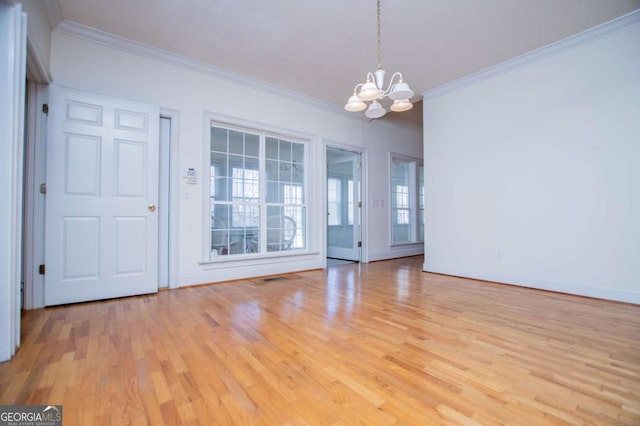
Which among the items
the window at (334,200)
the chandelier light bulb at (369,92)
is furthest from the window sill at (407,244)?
the chandelier light bulb at (369,92)

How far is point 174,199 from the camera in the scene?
11.4ft

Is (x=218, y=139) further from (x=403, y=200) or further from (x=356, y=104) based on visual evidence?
(x=403, y=200)

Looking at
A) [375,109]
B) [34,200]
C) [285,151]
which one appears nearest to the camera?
[375,109]

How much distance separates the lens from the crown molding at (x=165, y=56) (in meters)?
2.93

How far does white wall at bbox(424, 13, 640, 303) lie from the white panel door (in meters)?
4.03

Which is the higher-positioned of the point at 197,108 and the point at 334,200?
the point at 197,108

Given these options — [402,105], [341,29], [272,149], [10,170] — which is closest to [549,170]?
[402,105]

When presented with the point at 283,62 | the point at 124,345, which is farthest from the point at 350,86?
the point at 124,345

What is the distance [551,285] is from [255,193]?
3.92 m

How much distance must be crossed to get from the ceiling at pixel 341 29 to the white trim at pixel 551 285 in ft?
9.02

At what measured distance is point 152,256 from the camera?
3.21m

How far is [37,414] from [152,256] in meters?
2.14

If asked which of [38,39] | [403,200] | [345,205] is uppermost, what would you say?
[38,39]

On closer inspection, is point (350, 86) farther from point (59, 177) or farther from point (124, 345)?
point (124, 345)
